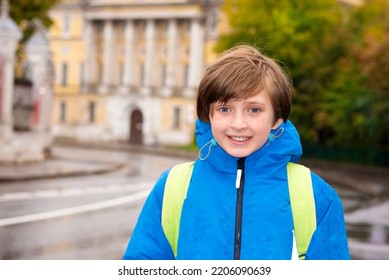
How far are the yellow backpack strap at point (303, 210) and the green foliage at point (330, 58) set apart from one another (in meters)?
24.1

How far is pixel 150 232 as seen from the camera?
296 cm

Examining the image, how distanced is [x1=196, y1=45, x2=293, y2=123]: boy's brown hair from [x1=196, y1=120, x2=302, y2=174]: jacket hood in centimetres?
11

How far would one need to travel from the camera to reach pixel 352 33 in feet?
123

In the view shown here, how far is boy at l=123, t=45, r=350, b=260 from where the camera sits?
2.93 meters

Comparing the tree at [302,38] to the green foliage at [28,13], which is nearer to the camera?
the green foliage at [28,13]

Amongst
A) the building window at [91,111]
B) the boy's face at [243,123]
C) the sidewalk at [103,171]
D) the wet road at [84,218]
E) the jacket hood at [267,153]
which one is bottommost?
the building window at [91,111]

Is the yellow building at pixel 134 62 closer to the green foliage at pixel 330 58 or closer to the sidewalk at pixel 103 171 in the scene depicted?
the green foliage at pixel 330 58

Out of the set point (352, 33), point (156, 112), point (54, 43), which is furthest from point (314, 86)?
point (54, 43)

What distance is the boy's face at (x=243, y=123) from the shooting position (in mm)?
2986

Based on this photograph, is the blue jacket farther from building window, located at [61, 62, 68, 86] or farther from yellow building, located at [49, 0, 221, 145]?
building window, located at [61, 62, 68, 86]

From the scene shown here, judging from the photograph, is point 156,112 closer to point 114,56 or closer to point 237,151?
point 114,56

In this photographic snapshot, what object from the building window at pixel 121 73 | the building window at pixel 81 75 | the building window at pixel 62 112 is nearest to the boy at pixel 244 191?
the building window at pixel 62 112

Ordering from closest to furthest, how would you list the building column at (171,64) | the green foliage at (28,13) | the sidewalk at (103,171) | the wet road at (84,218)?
the wet road at (84,218) → the sidewalk at (103,171) → the green foliage at (28,13) → the building column at (171,64)
